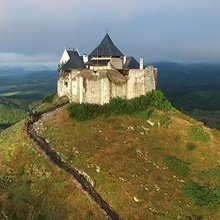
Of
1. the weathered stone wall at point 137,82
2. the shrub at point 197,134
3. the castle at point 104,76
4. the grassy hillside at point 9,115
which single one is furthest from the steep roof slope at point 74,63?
the grassy hillside at point 9,115

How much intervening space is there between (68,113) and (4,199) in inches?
505

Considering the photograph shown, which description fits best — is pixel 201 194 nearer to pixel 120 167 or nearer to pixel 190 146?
pixel 120 167

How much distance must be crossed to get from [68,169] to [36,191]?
3.22m

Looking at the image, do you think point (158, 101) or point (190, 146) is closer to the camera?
point (190, 146)

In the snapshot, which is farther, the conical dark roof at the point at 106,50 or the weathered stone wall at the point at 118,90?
the conical dark roof at the point at 106,50

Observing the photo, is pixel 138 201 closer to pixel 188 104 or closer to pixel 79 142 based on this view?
pixel 79 142

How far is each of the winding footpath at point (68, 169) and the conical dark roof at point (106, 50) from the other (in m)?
10.3

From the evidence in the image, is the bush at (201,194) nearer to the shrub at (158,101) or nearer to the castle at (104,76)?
the shrub at (158,101)

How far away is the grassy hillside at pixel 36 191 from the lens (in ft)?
115

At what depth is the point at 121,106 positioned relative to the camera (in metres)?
48.3

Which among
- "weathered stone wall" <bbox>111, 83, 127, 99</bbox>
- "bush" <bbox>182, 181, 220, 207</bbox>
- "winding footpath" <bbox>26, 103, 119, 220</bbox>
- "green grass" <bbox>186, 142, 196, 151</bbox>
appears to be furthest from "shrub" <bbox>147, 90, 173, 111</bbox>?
"bush" <bbox>182, 181, 220, 207</bbox>

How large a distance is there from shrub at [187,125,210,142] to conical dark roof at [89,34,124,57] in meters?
13.0

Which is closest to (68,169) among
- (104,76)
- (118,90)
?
(104,76)

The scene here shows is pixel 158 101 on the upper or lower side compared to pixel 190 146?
upper
